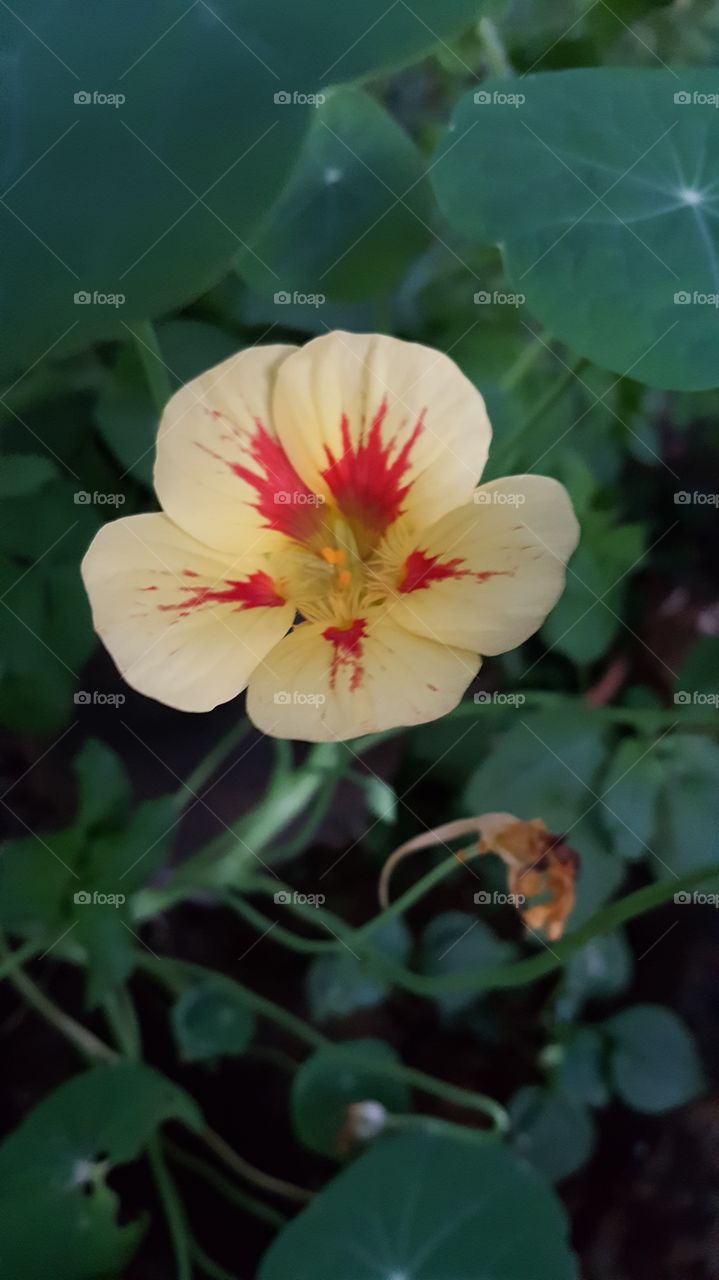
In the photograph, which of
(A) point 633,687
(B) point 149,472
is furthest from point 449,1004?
(B) point 149,472

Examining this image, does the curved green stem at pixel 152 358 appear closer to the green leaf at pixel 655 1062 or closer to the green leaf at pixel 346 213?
the green leaf at pixel 346 213

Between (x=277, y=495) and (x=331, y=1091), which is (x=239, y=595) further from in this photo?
(x=331, y=1091)

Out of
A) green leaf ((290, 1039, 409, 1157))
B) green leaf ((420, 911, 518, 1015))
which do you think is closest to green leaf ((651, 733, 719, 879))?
green leaf ((420, 911, 518, 1015))

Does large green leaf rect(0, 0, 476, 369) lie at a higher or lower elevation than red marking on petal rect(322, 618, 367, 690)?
higher

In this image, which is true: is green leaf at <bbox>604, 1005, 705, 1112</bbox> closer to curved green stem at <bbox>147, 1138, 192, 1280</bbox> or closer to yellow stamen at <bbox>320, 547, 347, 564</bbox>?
curved green stem at <bbox>147, 1138, 192, 1280</bbox>

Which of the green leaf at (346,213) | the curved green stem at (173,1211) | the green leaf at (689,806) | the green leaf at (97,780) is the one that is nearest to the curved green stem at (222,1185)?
the curved green stem at (173,1211)
